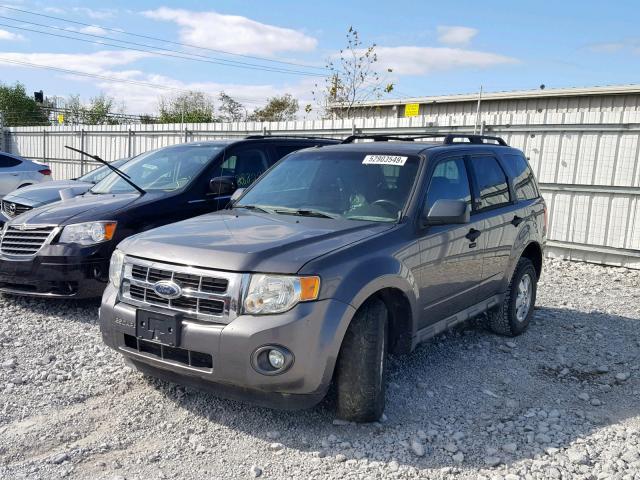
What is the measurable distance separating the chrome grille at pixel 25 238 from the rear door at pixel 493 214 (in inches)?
155

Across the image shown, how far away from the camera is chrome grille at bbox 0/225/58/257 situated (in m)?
5.54

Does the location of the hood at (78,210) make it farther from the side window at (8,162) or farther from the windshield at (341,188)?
the side window at (8,162)

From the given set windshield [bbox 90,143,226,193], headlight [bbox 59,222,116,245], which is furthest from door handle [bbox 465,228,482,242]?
headlight [bbox 59,222,116,245]

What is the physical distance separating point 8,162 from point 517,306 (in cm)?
1059

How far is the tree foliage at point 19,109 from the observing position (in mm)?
33188

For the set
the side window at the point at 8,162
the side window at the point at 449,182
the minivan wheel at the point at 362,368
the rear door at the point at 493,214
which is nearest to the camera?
the minivan wheel at the point at 362,368

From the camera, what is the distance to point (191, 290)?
3316 mm

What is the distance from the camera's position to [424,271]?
13.3ft

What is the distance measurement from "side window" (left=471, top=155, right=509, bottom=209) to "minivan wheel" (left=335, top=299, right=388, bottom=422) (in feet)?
6.30

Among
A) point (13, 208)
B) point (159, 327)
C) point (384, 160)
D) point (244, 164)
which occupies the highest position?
point (384, 160)

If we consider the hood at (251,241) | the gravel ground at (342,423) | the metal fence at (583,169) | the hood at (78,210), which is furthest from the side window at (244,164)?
the metal fence at (583,169)

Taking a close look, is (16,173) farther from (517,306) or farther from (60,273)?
(517,306)

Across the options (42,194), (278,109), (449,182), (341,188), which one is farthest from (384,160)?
(278,109)

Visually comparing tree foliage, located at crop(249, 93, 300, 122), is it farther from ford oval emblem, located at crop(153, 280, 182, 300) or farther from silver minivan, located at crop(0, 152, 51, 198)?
ford oval emblem, located at crop(153, 280, 182, 300)
